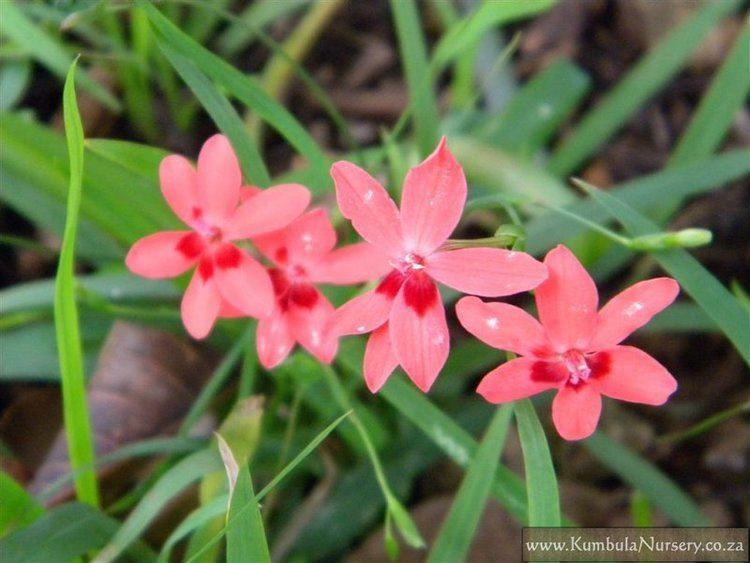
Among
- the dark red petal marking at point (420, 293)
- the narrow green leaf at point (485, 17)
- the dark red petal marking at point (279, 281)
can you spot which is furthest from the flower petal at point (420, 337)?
the narrow green leaf at point (485, 17)

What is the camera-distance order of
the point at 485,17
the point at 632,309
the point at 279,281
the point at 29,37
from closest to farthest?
the point at 632,309 → the point at 279,281 → the point at 485,17 → the point at 29,37

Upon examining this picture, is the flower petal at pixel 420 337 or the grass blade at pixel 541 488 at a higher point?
the flower petal at pixel 420 337

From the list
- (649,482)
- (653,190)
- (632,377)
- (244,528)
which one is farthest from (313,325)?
(649,482)

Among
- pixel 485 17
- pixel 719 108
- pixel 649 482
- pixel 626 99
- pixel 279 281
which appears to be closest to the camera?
pixel 279 281

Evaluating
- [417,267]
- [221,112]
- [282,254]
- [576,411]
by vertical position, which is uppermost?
[221,112]

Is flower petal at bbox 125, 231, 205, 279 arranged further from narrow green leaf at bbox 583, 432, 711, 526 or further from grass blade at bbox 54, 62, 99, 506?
narrow green leaf at bbox 583, 432, 711, 526

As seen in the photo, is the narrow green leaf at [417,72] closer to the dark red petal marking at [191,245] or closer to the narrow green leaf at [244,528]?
the dark red petal marking at [191,245]

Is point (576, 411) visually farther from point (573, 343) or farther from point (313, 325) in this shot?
point (313, 325)
